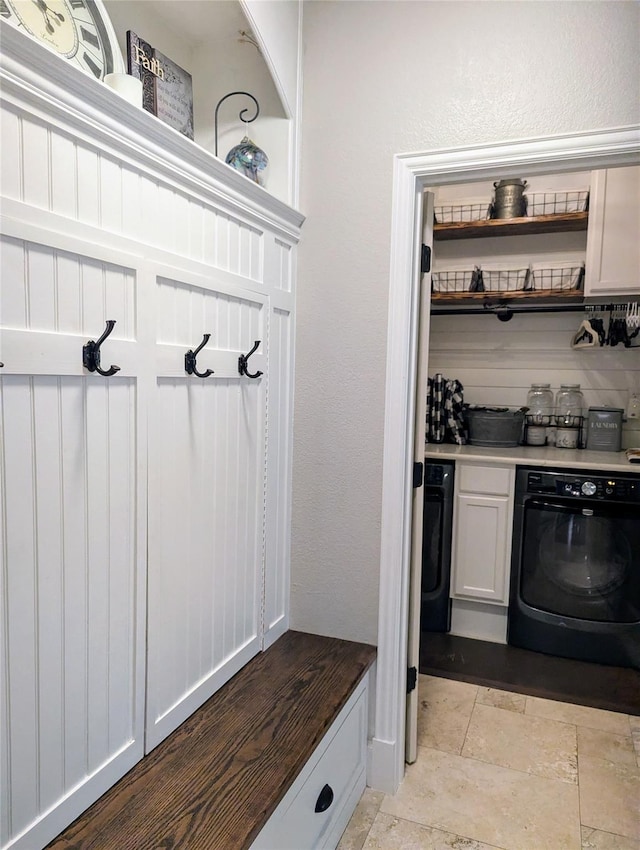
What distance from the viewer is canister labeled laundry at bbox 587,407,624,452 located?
3115mm

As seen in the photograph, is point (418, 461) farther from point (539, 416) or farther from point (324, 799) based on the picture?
point (539, 416)

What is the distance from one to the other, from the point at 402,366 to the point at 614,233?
1.76 m

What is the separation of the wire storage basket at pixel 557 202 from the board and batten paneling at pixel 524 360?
0.59 meters

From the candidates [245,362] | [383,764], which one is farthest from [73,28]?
[383,764]

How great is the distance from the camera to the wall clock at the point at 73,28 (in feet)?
3.64

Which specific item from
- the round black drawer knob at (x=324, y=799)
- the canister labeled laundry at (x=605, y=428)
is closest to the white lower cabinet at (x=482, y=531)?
the canister labeled laundry at (x=605, y=428)

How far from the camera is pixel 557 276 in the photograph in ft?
10.0

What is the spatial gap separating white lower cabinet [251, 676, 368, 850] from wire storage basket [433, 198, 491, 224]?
94.6 inches

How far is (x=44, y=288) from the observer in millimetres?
1028

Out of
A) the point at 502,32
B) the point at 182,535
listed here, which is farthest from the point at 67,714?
the point at 502,32

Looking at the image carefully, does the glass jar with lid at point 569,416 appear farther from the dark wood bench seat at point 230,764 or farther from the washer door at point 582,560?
the dark wood bench seat at point 230,764

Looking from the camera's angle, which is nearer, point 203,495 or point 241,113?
point 203,495

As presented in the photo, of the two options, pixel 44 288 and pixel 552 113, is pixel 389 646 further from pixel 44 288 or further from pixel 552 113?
pixel 552 113

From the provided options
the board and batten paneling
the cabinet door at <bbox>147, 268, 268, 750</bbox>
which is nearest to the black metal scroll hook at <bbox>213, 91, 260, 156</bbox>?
the cabinet door at <bbox>147, 268, 268, 750</bbox>
